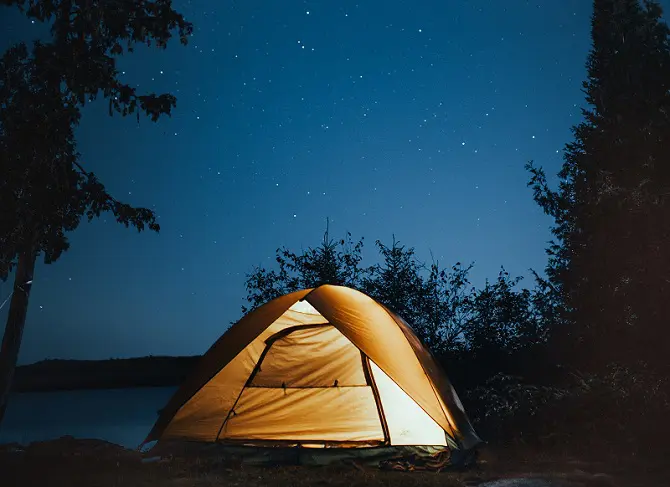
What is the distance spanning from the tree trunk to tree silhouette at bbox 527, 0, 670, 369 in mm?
10501

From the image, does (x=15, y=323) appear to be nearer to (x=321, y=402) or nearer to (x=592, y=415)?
(x=321, y=402)

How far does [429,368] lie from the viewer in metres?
6.27

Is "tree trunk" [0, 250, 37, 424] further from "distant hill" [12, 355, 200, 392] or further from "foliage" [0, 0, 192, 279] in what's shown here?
"distant hill" [12, 355, 200, 392]

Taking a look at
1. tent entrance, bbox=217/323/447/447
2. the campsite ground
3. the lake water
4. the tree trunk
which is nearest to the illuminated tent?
tent entrance, bbox=217/323/447/447

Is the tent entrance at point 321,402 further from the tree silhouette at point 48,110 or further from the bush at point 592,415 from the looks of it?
the tree silhouette at point 48,110

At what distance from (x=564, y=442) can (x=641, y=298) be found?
3.67 m

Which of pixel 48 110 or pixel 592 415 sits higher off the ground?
pixel 48 110

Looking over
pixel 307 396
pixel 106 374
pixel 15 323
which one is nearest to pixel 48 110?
pixel 15 323

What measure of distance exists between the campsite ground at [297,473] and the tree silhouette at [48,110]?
472 cm

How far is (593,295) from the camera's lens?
1184 centimetres

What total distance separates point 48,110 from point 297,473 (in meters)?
8.24

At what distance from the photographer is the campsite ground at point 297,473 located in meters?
5.57

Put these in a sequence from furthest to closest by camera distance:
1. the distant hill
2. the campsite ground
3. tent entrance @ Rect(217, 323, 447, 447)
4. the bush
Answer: the distant hill
the bush
tent entrance @ Rect(217, 323, 447, 447)
the campsite ground

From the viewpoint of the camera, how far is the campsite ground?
5566 millimetres
